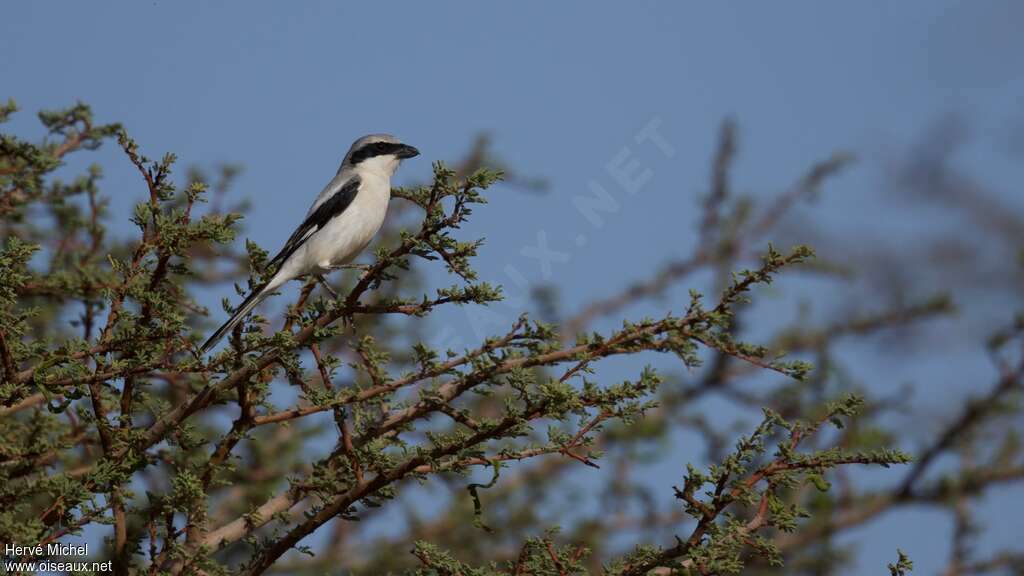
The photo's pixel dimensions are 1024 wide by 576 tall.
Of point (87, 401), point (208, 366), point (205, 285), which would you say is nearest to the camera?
point (208, 366)

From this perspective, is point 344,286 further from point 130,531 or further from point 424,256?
point 424,256

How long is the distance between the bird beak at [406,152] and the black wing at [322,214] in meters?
0.45

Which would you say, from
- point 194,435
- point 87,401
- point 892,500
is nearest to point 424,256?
point 194,435

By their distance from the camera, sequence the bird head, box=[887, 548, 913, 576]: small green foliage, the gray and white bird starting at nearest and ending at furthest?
box=[887, 548, 913, 576]: small green foliage < the gray and white bird < the bird head

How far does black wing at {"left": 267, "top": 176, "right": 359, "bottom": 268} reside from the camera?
21.0 ft

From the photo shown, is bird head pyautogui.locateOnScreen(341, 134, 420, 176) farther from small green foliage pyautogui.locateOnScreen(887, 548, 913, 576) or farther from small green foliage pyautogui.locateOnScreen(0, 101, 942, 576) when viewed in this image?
small green foliage pyautogui.locateOnScreen(887, 548, 913, 576)

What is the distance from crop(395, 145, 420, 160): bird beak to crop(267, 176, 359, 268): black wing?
450mm

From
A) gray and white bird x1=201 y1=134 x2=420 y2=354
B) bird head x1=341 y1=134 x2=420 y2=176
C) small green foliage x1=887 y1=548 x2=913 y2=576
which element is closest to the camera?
small green foliage x1=887 y1=548 x2=913 y2=576

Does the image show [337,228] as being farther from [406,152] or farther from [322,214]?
[406,152]

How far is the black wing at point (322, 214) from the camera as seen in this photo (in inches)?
252

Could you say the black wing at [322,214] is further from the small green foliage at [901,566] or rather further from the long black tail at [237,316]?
the small green foliage at [901,566]

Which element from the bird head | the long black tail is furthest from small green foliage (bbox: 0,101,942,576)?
the bird head

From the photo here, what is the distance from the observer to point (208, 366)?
4.31 metres

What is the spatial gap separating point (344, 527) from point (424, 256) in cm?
408
